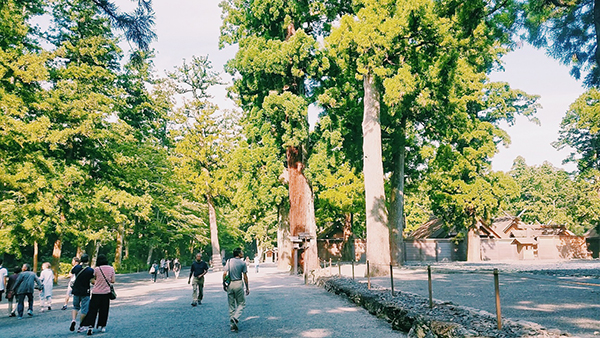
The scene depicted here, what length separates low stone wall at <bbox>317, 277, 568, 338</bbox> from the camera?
5844 mm

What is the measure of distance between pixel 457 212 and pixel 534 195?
110ft

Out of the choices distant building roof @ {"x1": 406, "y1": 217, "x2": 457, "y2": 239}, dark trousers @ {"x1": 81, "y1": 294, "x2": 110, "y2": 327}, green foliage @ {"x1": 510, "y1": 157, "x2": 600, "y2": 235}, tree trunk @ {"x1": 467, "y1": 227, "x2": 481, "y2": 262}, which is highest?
green foliage @ {"x1": 510, "y1": 157, "x2": 600, "y2": 235}

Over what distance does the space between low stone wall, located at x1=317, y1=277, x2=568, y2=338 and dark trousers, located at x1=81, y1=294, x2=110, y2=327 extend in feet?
18.9

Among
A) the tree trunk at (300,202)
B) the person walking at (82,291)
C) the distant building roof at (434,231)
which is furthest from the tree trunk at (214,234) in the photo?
the person walking at (82,291)

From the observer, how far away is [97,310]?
912 cm

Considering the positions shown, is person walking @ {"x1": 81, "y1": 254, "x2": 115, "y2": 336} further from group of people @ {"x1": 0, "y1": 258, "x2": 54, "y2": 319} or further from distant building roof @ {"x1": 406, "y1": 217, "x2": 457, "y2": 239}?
distant building roof @ {"x1": 406, "y1": 217, "x2": 457, "y2": 239}

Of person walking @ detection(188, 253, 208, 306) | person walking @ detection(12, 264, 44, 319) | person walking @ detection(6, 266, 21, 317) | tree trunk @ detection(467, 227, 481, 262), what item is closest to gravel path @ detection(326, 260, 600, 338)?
person walking @ detection(188, 253, 208, 306)

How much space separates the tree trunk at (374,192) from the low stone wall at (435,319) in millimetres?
7091

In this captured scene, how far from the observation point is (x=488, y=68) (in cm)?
3791

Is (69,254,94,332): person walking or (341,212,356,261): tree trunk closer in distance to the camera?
(69,254,94,332): person walking

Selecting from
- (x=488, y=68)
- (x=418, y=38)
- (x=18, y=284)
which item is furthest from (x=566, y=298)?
(x=488, y=68)

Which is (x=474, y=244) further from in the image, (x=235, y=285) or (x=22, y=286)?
(x=22, y=286)

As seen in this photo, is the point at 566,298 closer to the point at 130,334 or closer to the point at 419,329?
the point at 419,329

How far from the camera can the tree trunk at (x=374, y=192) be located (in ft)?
62.1
